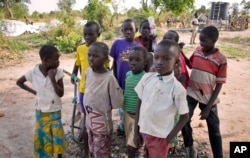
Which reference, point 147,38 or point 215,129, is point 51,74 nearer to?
point 147,38

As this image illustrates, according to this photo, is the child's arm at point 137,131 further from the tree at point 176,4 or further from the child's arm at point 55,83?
the tree at point 176,4

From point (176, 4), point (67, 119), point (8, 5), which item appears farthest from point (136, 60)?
point (8, 5)

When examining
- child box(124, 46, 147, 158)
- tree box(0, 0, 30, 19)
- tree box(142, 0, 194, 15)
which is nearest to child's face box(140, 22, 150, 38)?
child box(124, 46, 147, 158)

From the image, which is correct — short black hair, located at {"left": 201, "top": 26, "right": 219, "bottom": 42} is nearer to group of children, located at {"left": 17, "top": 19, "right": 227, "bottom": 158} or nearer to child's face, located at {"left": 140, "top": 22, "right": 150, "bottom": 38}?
group of children, located at {"left": 17, "top": 19, "right": 227, "bottom": 158}

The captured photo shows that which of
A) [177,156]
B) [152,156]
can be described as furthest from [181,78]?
[177,156]

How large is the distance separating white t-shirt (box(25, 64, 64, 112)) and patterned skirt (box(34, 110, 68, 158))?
0.08 meters

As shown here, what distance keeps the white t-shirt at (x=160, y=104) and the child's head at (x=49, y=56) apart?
Answer: 3.29ft

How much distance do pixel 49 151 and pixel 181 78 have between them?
5.20 feet

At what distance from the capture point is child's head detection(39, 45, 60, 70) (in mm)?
2557

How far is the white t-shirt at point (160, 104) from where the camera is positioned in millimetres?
1906

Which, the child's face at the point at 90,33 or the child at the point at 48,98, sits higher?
the child's face at the point at 90,33

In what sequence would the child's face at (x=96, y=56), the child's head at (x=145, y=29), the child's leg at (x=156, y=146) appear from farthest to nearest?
the child's head at (x=145, y=29) < the child's face at (x=96, y=56) < the child's leg at (x=156, y=146)

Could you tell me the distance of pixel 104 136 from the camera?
2602 mm

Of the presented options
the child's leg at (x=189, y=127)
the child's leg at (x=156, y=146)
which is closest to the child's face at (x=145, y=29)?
the child's leg at (x=189, y=127)
